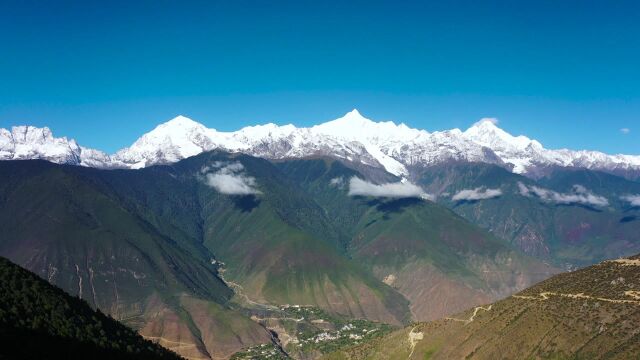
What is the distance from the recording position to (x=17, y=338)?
608 ft

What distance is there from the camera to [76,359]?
197m

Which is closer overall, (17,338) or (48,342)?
(17,338)

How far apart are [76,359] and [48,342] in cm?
933

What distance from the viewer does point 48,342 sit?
19888 centimetres

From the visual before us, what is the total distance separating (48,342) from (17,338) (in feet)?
47.1

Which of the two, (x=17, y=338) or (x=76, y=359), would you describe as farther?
(x=76, y=359)

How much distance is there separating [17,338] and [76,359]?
18168 millimetres
